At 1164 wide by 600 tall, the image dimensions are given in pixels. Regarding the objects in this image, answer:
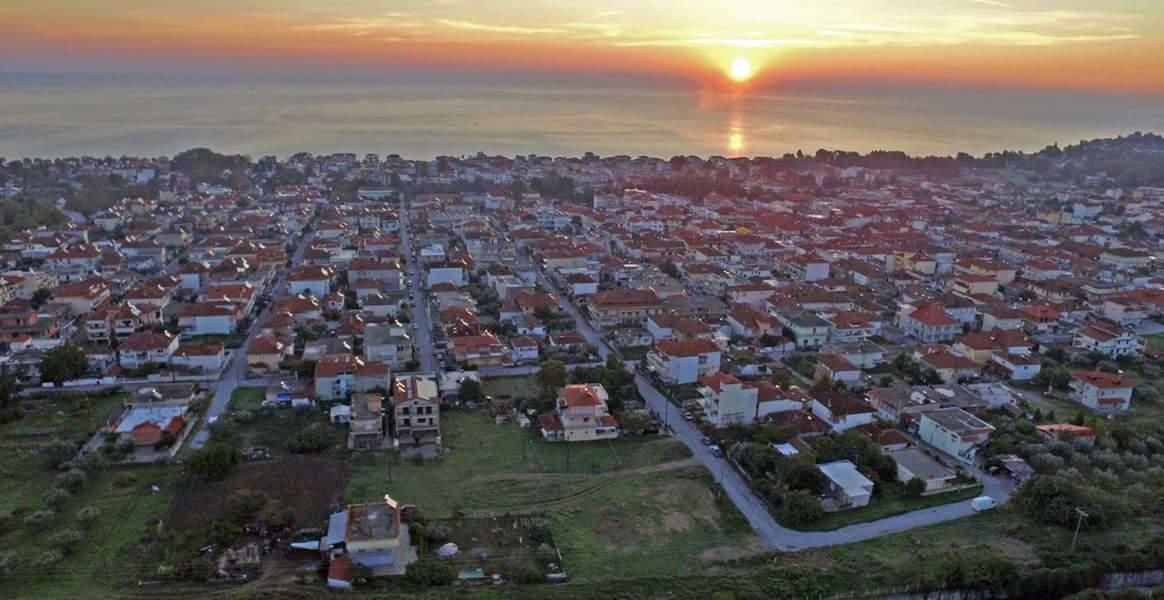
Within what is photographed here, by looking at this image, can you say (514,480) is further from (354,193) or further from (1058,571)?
(354,193)

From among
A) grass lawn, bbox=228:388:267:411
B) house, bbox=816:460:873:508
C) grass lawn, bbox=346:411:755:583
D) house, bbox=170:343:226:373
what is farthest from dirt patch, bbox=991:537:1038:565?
house, bbox=170:343:226:373

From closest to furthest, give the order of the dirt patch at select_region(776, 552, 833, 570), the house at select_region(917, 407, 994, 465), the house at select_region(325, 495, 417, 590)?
the house at select_region(325, 495, 417, 590)
the dirt patch at select_region(776, 552, 833, 570)
the house at select_region(917, 407, 994, 465)

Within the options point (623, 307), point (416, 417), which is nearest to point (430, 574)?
point (416, 417)

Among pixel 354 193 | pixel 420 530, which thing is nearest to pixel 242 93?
pixel 354 193

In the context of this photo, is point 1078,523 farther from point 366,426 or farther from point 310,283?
point 310,283

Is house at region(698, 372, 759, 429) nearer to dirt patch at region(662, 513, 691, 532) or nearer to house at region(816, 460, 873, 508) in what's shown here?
house at region(816, 460, 873, 508)

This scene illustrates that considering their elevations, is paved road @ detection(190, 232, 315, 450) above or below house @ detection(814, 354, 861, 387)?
below
